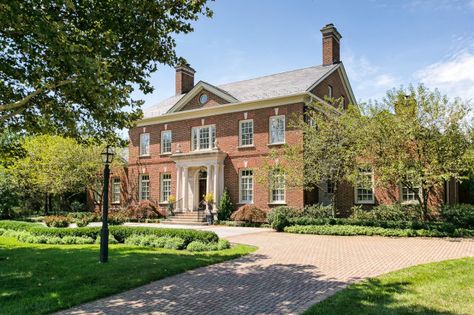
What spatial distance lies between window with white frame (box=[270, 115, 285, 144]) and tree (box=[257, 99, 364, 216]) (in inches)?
74.0

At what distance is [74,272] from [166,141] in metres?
18.9

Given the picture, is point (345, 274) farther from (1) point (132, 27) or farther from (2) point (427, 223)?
(2) point (427, 223)

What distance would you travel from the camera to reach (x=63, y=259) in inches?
397

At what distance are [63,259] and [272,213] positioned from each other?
11.5m

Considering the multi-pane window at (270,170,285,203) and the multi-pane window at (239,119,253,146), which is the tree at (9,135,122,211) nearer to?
the multi-pane window at (239,119,253,146)

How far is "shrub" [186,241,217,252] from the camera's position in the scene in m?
11.8

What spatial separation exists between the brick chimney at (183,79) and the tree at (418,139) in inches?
692

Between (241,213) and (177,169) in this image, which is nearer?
(241,213)

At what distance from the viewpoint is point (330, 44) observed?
24.5m

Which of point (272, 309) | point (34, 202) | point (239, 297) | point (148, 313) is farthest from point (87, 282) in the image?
point (34, 202)

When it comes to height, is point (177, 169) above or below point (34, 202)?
above

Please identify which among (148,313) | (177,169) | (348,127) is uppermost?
(348,127)

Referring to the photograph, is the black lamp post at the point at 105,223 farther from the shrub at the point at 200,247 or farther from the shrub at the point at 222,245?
the shrub at the point at 222,245

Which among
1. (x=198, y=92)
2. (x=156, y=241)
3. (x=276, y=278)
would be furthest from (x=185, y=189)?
(x=276, y=278)
